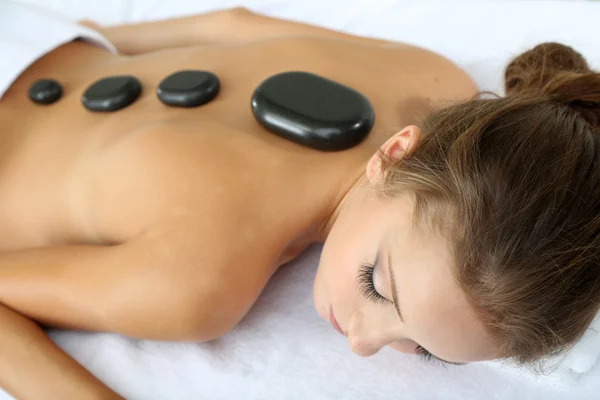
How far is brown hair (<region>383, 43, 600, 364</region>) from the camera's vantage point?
0.49 m

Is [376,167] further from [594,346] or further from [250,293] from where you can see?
[594,346]

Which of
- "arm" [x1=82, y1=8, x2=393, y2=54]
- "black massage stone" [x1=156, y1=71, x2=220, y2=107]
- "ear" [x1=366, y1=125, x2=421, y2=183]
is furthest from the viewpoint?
"arm" [x1=82, y1=8, x2=393, y2=54]

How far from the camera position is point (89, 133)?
0.78 metres

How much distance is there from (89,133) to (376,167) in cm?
40

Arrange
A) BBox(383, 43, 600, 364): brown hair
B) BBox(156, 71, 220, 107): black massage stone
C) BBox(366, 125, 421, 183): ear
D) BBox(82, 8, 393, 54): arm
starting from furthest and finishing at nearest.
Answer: BBox(82, 8, 393, 54): arm < BBox(156, 71, 220, 107): black massage stone < BBox(366, 125, 421, 183): ear < BBox(383, 43, 600, 364): brown hair

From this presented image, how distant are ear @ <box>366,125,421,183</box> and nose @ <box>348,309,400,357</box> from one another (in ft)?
0.49

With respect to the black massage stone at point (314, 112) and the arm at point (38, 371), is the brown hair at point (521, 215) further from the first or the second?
the arm at point (38, 371)

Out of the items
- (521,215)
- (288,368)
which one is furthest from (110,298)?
(521,215)

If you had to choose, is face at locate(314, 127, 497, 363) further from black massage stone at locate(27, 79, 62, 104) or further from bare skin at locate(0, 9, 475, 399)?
black massage stone at locate(27, 79, 62, 104)

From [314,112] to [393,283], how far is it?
0.81 feet

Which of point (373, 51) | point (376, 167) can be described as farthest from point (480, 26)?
point (376, 167)

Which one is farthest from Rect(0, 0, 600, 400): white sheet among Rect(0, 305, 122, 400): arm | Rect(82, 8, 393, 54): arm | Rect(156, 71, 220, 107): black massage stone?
Rect(82, 8, 393, 54): arm

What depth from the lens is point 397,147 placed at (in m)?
0.63

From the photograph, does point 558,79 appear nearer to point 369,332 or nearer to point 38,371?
point 369,332
